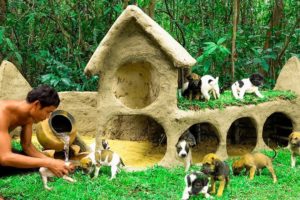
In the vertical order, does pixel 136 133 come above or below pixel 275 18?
below

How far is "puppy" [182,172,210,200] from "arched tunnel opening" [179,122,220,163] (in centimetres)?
311

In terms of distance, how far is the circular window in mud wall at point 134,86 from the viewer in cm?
1069

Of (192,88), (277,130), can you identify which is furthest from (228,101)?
(277,130)

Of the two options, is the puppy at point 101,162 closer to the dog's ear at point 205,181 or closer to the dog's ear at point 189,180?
the dog's ear at point 189,180

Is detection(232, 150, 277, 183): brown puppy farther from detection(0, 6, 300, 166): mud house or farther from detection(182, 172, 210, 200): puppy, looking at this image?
detection(182, 172, 210, 200): puppy

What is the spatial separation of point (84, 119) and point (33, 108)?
5893mm

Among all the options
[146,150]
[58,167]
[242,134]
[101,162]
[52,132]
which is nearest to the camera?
[58,167]

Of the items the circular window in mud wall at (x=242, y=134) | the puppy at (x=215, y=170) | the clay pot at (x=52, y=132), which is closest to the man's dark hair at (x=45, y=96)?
the puppy at (x=215, y=170)

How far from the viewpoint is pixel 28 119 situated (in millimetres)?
6230

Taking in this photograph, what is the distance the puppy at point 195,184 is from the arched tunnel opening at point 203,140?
3.11m

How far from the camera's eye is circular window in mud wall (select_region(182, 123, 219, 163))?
10.5m

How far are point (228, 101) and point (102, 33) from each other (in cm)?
567

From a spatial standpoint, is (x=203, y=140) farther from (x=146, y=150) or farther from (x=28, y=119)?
(x=28, y=119)

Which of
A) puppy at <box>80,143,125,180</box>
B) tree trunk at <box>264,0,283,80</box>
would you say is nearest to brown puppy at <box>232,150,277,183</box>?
puppy at <box>80,143,125,180</box>
